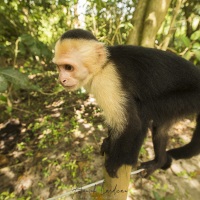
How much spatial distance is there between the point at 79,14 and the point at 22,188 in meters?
2.36

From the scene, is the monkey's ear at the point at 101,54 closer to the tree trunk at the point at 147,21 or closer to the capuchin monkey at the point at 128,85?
the capuchin monkey at the point at 128,85

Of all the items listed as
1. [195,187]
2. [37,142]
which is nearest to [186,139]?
[195,187]

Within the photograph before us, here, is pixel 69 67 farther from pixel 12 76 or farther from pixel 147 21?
pixel 147 21

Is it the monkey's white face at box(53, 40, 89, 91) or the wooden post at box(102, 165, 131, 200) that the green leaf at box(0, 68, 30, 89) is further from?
the wooden post at box(102, 165, 131, 200)

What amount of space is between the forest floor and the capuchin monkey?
11.9 inches

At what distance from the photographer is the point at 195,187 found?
2.27 m

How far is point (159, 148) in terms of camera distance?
1813mm

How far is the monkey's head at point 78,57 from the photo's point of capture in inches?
61.0

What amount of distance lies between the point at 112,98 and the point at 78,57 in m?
0.41

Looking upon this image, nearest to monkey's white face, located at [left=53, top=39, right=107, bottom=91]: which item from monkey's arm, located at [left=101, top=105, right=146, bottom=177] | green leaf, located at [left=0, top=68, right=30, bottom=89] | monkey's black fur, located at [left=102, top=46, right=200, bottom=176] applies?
monkey's black fur, located at [left=102, top=46, right=200, bottom=176]

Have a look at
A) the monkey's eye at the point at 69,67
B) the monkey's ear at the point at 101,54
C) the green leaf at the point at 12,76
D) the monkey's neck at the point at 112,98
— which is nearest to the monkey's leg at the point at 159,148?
the monkey's neck at the point at 112,98

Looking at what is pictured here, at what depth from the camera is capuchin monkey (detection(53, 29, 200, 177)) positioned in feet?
4.80

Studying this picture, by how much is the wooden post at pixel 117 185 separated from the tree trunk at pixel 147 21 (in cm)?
133

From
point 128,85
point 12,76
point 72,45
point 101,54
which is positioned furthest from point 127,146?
point 12,76
